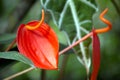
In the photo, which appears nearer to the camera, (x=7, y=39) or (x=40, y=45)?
(x=40, y=45)

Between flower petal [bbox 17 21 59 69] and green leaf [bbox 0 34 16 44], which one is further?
green leaf [bbox 0 34 16 44]

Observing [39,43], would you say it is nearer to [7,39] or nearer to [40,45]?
[40,45]

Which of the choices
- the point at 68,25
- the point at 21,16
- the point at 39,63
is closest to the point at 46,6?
the point at 68,25

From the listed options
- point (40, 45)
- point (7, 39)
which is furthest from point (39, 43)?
point (7, 39)

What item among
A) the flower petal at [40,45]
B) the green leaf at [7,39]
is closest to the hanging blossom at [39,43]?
the flower petal at [40,45]

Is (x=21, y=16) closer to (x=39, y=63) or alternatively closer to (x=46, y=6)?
(x=46, y=6)

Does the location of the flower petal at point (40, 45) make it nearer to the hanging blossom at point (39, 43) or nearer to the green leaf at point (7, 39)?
the hanging blossom at point (39, 43)

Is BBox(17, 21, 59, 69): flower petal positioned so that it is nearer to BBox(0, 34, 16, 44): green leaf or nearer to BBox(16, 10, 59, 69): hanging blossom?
BBox(16, 10, 59, 69): hanging blossom

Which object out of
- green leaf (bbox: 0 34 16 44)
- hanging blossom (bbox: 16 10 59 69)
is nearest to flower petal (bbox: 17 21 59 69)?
hanging blossom (bbox: 16 10 59 69)
